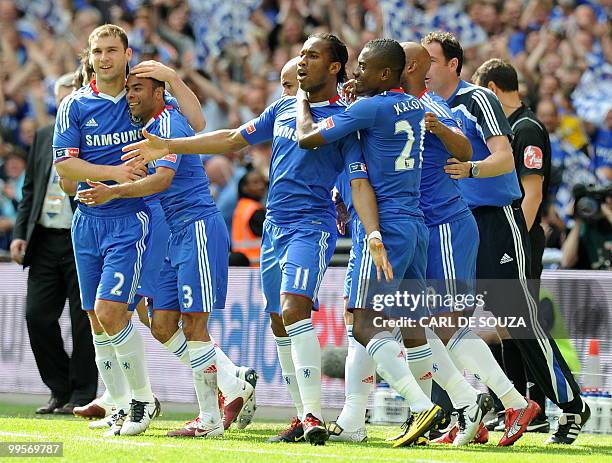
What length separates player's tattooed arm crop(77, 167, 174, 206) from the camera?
8.31 m

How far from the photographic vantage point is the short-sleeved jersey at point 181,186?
28.3 ft

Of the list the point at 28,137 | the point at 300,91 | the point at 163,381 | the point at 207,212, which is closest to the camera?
the point at 300,91

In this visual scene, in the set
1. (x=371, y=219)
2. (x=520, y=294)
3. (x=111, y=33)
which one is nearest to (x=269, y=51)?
(x=111, y=33)

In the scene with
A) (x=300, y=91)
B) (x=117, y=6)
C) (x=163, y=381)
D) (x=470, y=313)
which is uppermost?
(x=117, y=6)

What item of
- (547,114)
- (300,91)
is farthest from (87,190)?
(547,114)

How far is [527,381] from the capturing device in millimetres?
10172

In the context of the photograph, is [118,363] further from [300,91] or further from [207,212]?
[300,91]

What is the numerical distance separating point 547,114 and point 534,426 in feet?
17.1

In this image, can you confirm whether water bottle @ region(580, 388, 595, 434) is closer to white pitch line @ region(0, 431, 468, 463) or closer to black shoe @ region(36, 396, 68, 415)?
white pitch line @ region(0, 431, 468, 463)

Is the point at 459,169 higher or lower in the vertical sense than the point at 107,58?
lower

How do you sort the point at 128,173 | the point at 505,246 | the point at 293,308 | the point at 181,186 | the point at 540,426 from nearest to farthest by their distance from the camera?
the point at 293,308, the point at 128,173, the point at 181,186, the point at 505,246, the point at 540,426

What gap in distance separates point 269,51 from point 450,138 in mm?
9278

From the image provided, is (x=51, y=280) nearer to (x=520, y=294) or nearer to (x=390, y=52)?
(x=520, y=294)

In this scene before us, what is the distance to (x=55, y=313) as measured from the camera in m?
11.5
